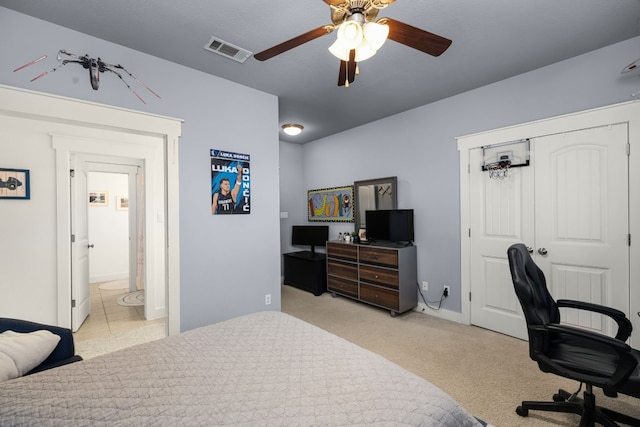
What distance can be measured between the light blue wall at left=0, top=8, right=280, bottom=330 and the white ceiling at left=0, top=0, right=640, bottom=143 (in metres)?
0.13

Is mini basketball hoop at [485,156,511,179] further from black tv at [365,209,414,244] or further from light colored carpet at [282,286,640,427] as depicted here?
light colored carpet at [282,286,640,427]

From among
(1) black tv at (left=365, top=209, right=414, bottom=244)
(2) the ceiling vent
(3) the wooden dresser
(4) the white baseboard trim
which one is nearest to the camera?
(2) the ceiling vent

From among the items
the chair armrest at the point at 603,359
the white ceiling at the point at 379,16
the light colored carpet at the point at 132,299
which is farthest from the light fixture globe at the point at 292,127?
the chair armrest at the point at 603,359

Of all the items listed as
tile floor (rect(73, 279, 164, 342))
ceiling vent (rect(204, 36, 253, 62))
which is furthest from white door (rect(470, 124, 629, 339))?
tile floor (rect(73, 279, 164, 342))

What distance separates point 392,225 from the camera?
12.8ft

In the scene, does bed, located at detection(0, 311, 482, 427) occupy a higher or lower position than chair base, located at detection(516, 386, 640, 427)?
higher

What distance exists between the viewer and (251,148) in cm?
315

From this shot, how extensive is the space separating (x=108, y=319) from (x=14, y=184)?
1.91 metres

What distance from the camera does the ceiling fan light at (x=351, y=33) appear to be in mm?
1411

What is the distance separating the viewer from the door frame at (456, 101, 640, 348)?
93.2 inches

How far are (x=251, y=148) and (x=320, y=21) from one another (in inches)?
58.1

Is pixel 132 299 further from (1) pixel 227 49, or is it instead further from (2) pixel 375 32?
(2) pixel 375 32

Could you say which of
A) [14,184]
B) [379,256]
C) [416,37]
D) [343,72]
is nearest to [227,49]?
[343,72]

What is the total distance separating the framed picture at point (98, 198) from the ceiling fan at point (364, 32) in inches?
232
